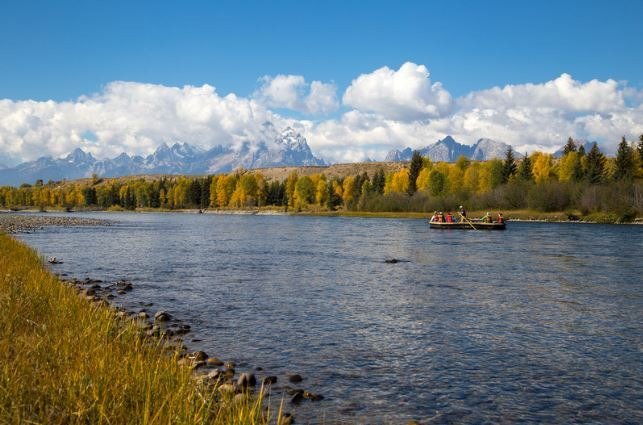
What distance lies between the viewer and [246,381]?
40.5ft

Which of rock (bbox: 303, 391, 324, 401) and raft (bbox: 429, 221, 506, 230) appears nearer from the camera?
rock (bbox: 303, 391, 324, 401)

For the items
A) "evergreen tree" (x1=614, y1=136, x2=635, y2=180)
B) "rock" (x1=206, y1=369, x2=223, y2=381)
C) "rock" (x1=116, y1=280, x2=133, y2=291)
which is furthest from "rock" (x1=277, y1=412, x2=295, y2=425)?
"evergreen tree" (x1=614, y1=136, x2=635, y2=180)

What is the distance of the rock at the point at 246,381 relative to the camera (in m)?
12.2

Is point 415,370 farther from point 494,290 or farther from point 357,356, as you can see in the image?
point 494,290

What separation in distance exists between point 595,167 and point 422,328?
120583 mm

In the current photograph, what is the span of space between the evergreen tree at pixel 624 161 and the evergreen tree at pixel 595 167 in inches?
142

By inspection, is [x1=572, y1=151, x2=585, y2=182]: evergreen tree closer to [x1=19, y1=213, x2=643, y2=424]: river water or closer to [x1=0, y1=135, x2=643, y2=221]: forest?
[x1=0, y1=135, x2=643, y2=221]: forest

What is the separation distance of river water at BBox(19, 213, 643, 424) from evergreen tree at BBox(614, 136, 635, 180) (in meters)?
89.6

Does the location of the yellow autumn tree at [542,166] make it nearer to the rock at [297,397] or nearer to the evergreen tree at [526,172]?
the evergreen tree at [526,172]

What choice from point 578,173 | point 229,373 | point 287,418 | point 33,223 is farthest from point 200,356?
point 578,173

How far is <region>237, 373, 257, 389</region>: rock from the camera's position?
12.2 metres

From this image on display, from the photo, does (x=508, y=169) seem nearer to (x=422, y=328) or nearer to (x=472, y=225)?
(x=472, y=225)

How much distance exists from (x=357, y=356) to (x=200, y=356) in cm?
450

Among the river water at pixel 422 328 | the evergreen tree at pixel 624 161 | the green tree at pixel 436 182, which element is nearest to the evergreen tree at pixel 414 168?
the green tree at pixel 436 182
